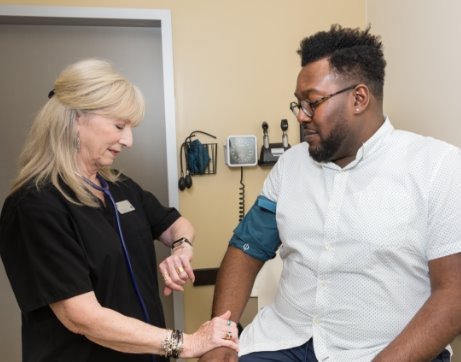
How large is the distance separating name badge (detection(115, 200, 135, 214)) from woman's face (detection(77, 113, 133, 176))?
14 centimetres

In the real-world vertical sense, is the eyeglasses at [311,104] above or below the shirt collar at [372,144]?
above

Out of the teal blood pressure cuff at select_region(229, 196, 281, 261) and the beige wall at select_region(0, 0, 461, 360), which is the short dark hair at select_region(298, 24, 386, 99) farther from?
the beige wall at select_region(0, 0, 461, 360)

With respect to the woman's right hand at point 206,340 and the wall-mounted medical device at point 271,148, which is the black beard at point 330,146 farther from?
the wall-mounted medical device at point 271,148

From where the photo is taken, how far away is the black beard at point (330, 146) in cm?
116

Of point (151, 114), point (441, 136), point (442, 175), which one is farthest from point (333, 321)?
point (151, 114)

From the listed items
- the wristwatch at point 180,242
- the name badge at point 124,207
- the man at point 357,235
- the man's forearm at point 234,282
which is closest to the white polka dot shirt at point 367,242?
the man at point 357,235

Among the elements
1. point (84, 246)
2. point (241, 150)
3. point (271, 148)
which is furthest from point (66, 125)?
point (271, 148)

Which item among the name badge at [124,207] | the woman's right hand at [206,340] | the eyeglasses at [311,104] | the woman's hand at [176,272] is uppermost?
the eyeglasses at [311,104]

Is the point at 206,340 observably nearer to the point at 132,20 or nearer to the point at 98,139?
the point at 98,139

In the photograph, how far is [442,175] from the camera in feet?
3.40

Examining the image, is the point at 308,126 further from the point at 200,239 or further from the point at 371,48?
the point at 200,239

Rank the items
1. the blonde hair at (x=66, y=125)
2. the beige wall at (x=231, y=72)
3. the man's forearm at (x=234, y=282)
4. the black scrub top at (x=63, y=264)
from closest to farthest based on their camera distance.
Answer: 1. the black scrub top at (x=63, y=264)
2. the blonde hair at (x=66, y=125)
3. the man's forearm at (x=234, y=282)
4. the beige wall at (x=231, y=72)

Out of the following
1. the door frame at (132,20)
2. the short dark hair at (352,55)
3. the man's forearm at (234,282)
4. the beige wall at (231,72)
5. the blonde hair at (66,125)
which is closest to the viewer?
the blonde hair at (66,125)

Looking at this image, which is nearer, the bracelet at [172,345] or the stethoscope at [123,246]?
the bracelet at [172,345]
